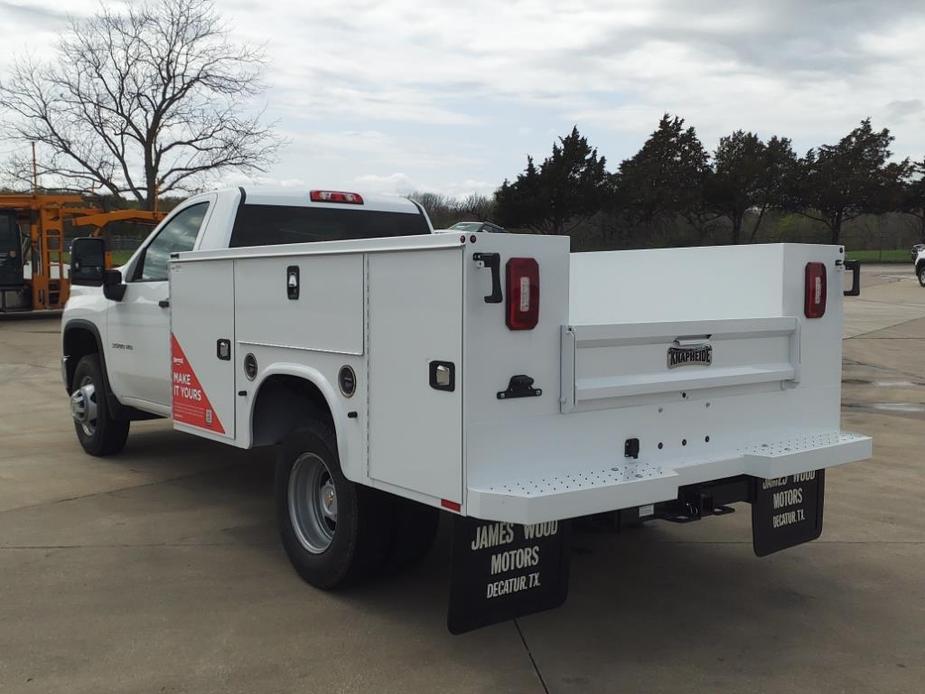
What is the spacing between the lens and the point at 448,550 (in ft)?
17.2

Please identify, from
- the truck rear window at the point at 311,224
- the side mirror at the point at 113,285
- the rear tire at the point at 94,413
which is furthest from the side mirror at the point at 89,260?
the truck rear window at the point at 311,224

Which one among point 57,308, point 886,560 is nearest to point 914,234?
point 57,308

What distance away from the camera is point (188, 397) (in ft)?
17.6

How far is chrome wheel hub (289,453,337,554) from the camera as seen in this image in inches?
177

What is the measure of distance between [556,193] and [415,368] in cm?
4798

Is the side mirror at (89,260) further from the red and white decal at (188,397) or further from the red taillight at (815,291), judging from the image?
the red taillight at (815,291)

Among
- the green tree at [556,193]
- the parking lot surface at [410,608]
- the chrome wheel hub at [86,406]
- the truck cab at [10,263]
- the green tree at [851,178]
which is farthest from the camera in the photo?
the green tree at [851,178]

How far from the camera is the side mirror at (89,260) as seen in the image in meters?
6.38

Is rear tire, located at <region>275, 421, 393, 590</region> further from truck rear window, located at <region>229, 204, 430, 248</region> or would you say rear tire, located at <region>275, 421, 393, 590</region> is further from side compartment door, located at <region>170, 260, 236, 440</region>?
truck rear window, located at <region>229, 204, 430, 248</region>

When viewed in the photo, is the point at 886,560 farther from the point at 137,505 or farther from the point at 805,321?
the point at 137,505

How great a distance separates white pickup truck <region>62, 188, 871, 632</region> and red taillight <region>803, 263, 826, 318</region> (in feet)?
0.04

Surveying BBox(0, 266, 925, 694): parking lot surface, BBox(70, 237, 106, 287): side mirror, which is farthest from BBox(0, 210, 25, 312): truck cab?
BBox(70, 237, 106, 287): side mirror

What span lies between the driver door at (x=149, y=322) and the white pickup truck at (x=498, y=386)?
98 millimetres

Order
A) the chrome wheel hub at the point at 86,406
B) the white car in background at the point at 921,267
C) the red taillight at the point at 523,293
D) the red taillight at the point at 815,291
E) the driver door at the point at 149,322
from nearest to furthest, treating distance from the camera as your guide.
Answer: the red taillight at the point at 523,293 < the red taillight at the point at 815,291 < the driver door at the point at 149,322 < the chrome wheel hub at the point at 86,406 < the white car in background at the point at 921,267
